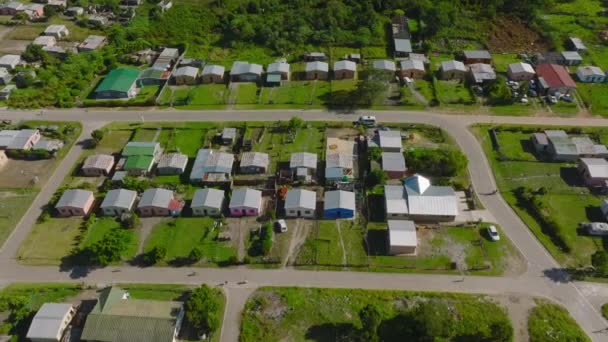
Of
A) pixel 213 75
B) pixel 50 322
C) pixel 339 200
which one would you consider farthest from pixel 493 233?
pixel 213 75

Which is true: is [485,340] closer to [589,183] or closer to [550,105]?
[589,183]

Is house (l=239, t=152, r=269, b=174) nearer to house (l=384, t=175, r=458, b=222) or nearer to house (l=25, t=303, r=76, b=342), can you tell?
house (l=384, t=175, r=458, b=222)

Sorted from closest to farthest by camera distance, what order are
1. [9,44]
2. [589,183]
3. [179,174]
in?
[589,183]
[179,174]
[9,44]

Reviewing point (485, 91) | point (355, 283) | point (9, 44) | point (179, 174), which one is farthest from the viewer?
point (9, 44)

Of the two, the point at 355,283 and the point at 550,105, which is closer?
the point at 355,283

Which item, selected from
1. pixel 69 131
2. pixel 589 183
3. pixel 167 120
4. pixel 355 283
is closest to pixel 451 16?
pixel 589 183

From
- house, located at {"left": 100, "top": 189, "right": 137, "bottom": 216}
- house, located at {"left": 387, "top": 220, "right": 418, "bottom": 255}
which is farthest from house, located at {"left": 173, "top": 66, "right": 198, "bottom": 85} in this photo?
house, located at {"left": 387, "top": 220, "right": 418, "bottom": 255}

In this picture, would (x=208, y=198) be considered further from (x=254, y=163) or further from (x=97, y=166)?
(x=97, y=166)
